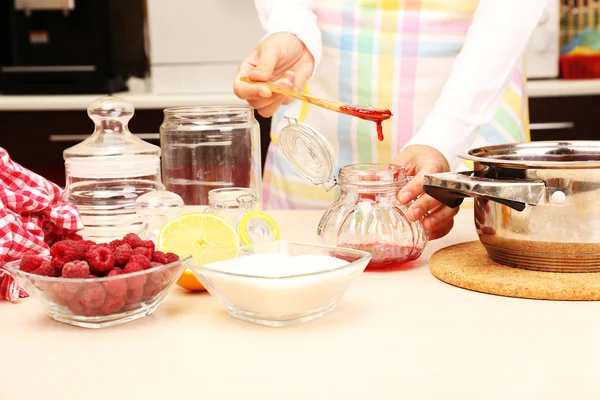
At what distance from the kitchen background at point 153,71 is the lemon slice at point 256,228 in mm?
1481

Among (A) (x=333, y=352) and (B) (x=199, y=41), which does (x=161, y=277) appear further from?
(B) (x=199, y=41)

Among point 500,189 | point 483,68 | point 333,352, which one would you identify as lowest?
point 333,352

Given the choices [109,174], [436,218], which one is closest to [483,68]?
[436,218]

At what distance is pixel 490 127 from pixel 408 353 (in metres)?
0.99

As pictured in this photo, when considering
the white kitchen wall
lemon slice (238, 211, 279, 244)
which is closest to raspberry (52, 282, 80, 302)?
lemon slice (238, 211, 279, 244)

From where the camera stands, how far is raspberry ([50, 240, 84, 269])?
0.72 meters

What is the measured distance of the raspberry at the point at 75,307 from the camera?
71 centimetres

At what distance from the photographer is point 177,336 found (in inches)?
27.8

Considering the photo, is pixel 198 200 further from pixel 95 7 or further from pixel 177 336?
pixel 95 7

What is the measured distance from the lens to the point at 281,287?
690 millimetres

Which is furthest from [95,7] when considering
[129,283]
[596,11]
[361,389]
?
[361,389]

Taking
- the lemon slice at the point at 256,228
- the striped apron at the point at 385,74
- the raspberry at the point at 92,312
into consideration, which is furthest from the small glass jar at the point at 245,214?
the striped apron at the point at 385,74

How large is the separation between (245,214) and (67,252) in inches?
9.9

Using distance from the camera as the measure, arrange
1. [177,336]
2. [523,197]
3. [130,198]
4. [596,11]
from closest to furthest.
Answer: [177,336]
[523,197]
[130,198]
[596,11]
